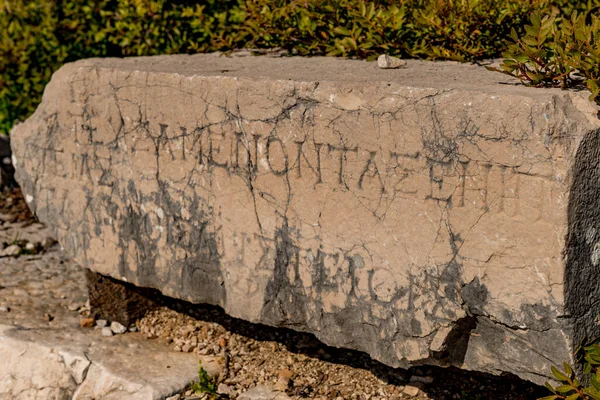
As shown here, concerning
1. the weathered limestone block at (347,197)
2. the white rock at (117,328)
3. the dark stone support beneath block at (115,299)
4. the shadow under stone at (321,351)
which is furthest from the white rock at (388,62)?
the white rock at (117,328)

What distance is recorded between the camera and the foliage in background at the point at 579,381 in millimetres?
2637

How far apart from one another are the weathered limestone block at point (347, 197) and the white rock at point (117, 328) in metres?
0.30

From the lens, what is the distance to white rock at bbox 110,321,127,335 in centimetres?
405

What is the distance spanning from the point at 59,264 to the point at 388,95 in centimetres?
259

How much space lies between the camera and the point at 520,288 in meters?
2.67

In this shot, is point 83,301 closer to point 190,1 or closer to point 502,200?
point 190,1

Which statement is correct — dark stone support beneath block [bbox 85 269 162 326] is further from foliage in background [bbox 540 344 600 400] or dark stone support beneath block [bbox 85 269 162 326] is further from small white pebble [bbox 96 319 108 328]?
foliage in background [bbox 540 344 600 400]

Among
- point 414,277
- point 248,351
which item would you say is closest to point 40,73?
point 248,351

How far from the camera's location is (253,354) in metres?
3.83

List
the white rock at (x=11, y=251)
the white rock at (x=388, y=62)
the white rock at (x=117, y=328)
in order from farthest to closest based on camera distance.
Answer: the white rock at (x=11, y=251) < the white rock at (x=117, y=328) < the white rock at (x=388, y=62)

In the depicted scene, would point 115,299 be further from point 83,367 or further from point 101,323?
point 83,367

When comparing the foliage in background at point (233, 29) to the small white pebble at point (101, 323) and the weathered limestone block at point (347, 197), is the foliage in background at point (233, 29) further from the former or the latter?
the small white pebble at point (101, 323)

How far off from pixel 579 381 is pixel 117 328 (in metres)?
2.14

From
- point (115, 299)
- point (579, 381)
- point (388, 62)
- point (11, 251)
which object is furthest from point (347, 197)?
point (11, 251)
